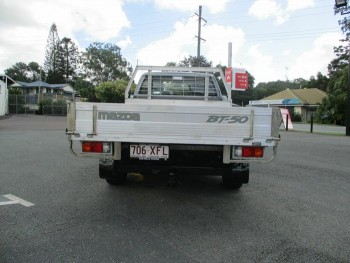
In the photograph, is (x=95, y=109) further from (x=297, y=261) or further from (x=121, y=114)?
(x=297, y=261)

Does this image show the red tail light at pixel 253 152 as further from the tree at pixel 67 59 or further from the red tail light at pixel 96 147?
the tree at pixel 67 59

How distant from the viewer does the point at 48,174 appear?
249 inches

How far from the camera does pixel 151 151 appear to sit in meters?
4.02

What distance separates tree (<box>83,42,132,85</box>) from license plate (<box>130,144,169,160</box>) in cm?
7066

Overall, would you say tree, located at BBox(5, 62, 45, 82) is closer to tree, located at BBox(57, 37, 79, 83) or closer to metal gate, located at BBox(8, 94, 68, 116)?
tree, located at BBox(57, 37, 79, 83)

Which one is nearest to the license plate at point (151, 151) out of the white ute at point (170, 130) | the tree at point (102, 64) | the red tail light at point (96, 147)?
the white ute at point (170, 130)

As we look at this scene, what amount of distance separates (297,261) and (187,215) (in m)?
1.53

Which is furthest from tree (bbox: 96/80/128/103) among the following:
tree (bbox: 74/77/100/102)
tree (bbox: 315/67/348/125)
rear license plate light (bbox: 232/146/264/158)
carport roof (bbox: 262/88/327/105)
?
rear license plate light (bbox: 232/146/264/158)

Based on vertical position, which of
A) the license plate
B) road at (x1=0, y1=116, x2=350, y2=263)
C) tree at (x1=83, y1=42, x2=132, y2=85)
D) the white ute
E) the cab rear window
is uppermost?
tree at (x1=83, y1=42, x2=132, y2=85)

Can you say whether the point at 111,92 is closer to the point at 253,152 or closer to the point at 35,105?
the point at 35,105

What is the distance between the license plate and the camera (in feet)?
13.1

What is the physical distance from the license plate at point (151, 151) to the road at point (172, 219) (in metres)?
0.76

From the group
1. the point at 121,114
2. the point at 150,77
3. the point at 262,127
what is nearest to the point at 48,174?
the point at 150,77

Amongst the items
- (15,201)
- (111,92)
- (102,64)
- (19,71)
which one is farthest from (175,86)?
(19,71)
